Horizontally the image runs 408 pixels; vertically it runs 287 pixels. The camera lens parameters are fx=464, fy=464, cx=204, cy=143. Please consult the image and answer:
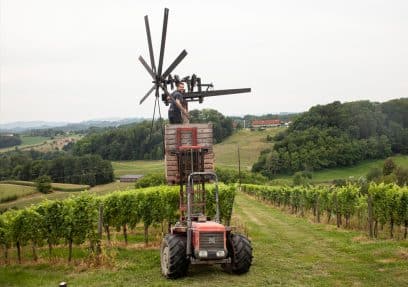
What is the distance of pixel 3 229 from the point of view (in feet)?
51.6

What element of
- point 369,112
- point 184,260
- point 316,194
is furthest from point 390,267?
point 369,112

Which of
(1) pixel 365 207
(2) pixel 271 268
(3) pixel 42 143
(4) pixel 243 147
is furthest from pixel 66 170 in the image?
(3) pixel 42 143

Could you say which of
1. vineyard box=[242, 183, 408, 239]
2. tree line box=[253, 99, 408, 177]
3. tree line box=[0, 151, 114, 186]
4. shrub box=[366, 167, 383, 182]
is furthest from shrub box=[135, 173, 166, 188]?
shrub box=[366, 167, 383, 182]

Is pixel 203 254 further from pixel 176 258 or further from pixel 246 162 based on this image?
pixel 246 162

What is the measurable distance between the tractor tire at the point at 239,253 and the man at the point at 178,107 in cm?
495

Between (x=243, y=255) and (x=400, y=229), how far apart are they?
11.8 meters

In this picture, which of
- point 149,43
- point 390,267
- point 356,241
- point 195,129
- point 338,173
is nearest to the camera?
point 390,267

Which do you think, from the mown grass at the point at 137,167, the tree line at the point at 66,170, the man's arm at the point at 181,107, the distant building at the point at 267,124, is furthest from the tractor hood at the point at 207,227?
the distant building at the point at 267,124

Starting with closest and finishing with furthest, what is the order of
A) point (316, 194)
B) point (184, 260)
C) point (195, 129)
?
point (184, 260) → point (195, 129) → point (316, 194)

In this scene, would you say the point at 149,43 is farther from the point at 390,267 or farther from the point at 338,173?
the point at 338,173

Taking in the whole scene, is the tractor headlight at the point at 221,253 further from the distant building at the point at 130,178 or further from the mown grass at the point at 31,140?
the mown grass at the point at 31,140

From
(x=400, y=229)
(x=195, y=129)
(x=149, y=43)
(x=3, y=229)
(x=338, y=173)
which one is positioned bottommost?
(x=338, y=173)

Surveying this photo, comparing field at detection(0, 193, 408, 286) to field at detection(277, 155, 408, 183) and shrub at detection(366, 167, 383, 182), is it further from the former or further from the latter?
field at detection(277, 155, 408, 183)

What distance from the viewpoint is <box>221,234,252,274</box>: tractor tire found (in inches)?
440
